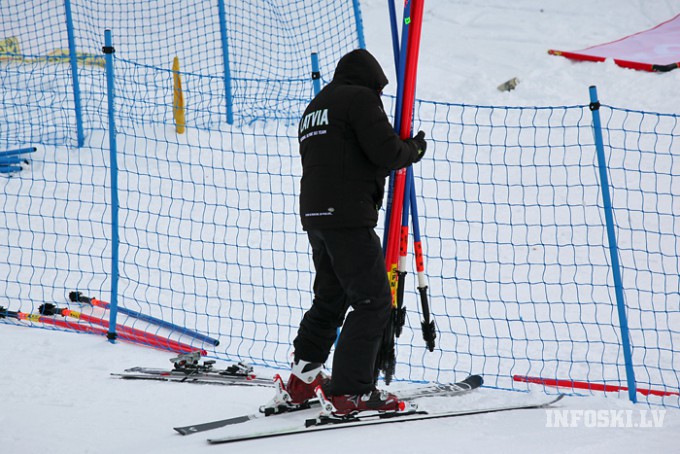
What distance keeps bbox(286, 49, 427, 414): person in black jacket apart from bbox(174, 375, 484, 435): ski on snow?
313mm

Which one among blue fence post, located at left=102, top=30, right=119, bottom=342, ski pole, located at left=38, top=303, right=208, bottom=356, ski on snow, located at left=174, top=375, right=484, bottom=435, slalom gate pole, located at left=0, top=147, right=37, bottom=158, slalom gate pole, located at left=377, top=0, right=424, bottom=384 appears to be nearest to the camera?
ski on snow, located at left=174, top=375, right=484, bottom=435

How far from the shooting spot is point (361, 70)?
3426 mm

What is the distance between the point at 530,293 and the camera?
574 cm

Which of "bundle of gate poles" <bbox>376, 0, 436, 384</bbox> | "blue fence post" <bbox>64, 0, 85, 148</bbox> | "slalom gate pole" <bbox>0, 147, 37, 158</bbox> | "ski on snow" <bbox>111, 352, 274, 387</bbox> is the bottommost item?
"ski on snow" <bbox>111, 352, 274, 387</bbox>

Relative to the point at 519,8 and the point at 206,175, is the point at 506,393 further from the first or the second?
the point at 519,8

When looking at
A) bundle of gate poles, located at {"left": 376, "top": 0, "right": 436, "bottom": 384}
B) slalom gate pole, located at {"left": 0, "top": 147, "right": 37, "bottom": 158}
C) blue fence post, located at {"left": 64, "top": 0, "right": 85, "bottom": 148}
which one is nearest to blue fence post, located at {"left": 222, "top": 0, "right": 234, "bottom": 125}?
blue fence post, located at {"left": 64, "top": 0, "right": 85, "bottom": 148}

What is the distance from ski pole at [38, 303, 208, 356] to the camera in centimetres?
483

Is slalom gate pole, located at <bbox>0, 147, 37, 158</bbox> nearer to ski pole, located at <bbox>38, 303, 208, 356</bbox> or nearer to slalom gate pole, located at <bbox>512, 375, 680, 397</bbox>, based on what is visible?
ski pole, located at <bbox>38, 303, 208, 356</bbox>

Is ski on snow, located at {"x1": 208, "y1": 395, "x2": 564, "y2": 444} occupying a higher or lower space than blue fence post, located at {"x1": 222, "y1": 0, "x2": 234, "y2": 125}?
lower

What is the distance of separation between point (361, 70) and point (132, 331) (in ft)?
8.43

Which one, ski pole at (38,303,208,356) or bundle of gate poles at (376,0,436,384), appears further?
ski pole at (38,303,208,356)

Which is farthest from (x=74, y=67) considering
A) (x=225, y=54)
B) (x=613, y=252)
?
(x=613, y=252)

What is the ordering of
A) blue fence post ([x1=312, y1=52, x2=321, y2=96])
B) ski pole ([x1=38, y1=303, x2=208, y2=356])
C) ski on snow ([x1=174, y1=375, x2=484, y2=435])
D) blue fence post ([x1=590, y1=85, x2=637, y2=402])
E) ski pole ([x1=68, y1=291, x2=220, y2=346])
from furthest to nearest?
ski pole ([x1=68, y1=291, x2=220, y2=346])
ski pole ([x1=38, y1=303, x2=208, y2=356])
blue fence post ([x1=312, y1=52, x2=321, y2=96])
blue fence post ([x1=590, y1=85, x2=637, y2=402])
ski on snow ([x1=174, y1=375, x2=484, y2=435])

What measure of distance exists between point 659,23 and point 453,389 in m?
9.83
